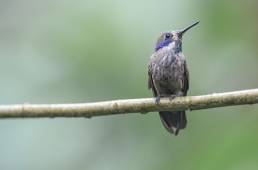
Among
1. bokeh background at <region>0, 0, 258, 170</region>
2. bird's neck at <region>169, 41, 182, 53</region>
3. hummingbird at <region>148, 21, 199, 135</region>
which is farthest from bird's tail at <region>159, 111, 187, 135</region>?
bird's neck at <region>169, 41, 182, 53</region>

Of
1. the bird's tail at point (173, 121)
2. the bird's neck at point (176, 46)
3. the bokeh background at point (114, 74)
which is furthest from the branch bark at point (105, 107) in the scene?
the bird's neck at point (176, 46)

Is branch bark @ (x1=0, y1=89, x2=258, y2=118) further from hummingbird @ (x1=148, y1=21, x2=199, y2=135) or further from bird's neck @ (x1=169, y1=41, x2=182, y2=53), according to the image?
bird's neck @ (x1=169, y1=41, x2=182, y2=53)

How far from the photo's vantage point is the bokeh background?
5586 millimetres

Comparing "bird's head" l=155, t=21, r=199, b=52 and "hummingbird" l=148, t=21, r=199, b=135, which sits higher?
"bird's head" l=155, t=21, r=199, b=52

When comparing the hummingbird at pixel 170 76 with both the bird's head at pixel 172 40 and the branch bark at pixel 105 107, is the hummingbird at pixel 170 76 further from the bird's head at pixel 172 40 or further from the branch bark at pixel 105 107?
Answer: the branch bark at pixel 105 107

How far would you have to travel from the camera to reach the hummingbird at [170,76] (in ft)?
17.2

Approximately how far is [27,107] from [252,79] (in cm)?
263

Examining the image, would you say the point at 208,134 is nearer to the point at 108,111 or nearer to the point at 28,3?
the point at 108,111

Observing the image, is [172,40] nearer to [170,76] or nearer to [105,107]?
[170,76]

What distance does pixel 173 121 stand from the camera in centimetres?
519

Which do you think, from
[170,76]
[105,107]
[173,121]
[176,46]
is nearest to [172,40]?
[176,46]

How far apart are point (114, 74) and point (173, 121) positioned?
1297mm

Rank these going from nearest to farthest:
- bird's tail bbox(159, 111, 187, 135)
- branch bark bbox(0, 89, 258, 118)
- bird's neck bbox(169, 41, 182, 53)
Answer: branch bark bbox(0, 89, 258, 118) → bird's tail bbox(159, 111, 187, 135) → bird's neck bbox(169, 41, 182, 53)

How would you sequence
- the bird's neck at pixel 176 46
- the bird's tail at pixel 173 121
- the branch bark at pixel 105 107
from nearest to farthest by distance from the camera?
1. the branch bark at pixel 105 107
2. the bird's tail at pixel 173 121
3. the bird's neck at pixel 176 46
